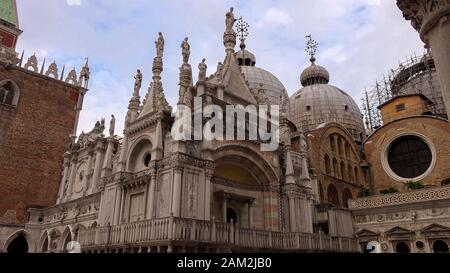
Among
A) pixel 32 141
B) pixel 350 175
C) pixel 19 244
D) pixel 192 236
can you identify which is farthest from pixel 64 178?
pixel 350 175

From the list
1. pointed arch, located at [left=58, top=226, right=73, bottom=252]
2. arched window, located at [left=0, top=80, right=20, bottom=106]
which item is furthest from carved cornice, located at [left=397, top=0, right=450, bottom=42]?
arched window, located at [left=0, top=80, right=20, bottom=106]

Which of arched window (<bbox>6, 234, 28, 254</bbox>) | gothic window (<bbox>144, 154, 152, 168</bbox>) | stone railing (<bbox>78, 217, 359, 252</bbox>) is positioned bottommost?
stone railing (<bbox>78, 217, 359, 252</bbox>)

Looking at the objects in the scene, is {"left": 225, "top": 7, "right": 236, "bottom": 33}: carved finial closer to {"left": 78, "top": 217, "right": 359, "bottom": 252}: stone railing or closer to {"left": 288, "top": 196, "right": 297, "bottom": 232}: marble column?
{"left": 288, "top": 196, "right": 297, "bottom": 232}: marble column

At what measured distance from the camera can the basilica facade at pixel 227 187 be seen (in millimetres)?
15961

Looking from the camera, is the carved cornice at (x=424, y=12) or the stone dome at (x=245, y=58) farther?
the stone dome at (x=245, y=58)

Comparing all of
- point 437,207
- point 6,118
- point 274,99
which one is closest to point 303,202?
point 437,207

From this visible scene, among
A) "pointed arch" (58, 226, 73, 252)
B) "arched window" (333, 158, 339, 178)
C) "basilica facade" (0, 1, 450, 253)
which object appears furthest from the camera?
"arched window" (333, 158, 339, 178)

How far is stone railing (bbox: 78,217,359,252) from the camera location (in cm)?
1408

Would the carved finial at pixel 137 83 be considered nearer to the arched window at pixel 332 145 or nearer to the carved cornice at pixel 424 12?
the carved cornice at pixel 424 12

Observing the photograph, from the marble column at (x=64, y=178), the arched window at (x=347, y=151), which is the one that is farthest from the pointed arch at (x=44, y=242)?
the arched window at (x=347, y=151)

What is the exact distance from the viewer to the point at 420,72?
46.0 metres

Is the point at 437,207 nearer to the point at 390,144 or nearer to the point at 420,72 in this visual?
the point at 390,144

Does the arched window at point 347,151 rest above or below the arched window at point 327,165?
above
